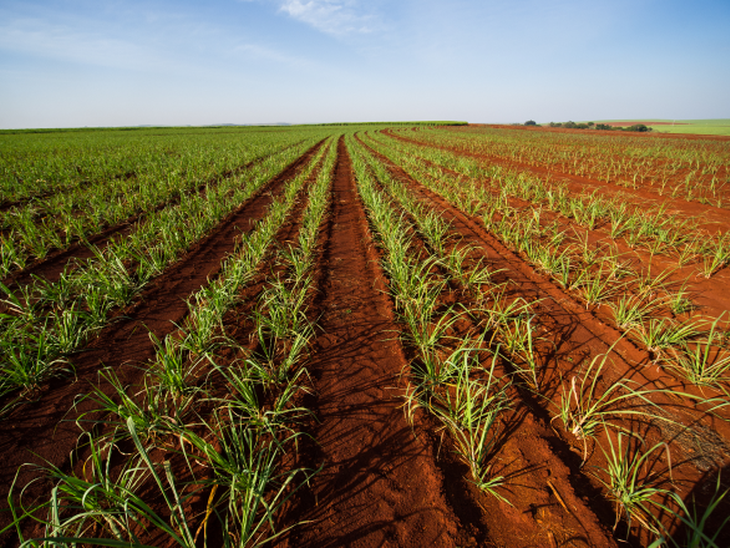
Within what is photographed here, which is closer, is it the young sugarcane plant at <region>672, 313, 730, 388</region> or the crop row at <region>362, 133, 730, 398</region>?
the young sugarcane plant at <region>672, 313, 730, 388</region>

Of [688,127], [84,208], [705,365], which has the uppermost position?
[688,127]

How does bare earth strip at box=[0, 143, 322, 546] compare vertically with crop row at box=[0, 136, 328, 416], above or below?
below

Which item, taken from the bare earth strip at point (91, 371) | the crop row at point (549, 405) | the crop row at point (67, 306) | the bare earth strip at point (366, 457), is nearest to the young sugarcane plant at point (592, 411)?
the crop row at point (549, 405)

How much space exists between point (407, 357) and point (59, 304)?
12.3 ft

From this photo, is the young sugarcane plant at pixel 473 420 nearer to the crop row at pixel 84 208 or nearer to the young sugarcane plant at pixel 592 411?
the young sugarcane plant at pixel 592 411

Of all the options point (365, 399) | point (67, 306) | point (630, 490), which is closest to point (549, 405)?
point (630, 490)

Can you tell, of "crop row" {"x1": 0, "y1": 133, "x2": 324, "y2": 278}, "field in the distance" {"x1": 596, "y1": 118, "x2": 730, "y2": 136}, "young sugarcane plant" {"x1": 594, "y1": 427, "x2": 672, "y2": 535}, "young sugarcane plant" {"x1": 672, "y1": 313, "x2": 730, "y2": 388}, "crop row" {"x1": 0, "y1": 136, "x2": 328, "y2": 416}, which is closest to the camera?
"young sugarcane plant" {"x1": 594, "y1": 427, "x2": 672, "y2": 535}

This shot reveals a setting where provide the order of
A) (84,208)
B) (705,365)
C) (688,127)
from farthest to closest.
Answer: (688,127)
(84,208)
(705,365)

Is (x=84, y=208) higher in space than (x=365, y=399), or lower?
higher

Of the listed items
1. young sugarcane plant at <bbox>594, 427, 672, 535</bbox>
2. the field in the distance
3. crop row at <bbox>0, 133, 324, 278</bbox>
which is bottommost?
young sugarcane plant at <bbox>594, 427, 672, 535</bbox>

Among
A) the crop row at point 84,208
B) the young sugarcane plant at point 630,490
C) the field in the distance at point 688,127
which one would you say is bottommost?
the young sugarcane plant at point 630,490

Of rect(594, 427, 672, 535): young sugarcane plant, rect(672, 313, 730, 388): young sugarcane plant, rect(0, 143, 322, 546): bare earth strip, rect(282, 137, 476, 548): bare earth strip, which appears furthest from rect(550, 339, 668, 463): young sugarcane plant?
rect(0, 143, 322, 546): bare earth strip

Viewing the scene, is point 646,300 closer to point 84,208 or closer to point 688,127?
point 84,208

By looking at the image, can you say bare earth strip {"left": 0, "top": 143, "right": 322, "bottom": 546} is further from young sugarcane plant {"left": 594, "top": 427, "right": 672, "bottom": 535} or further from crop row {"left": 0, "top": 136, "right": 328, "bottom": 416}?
young sugarcane plant {"left": 594, "top": 427, "right": 672, "bottom": 535}
